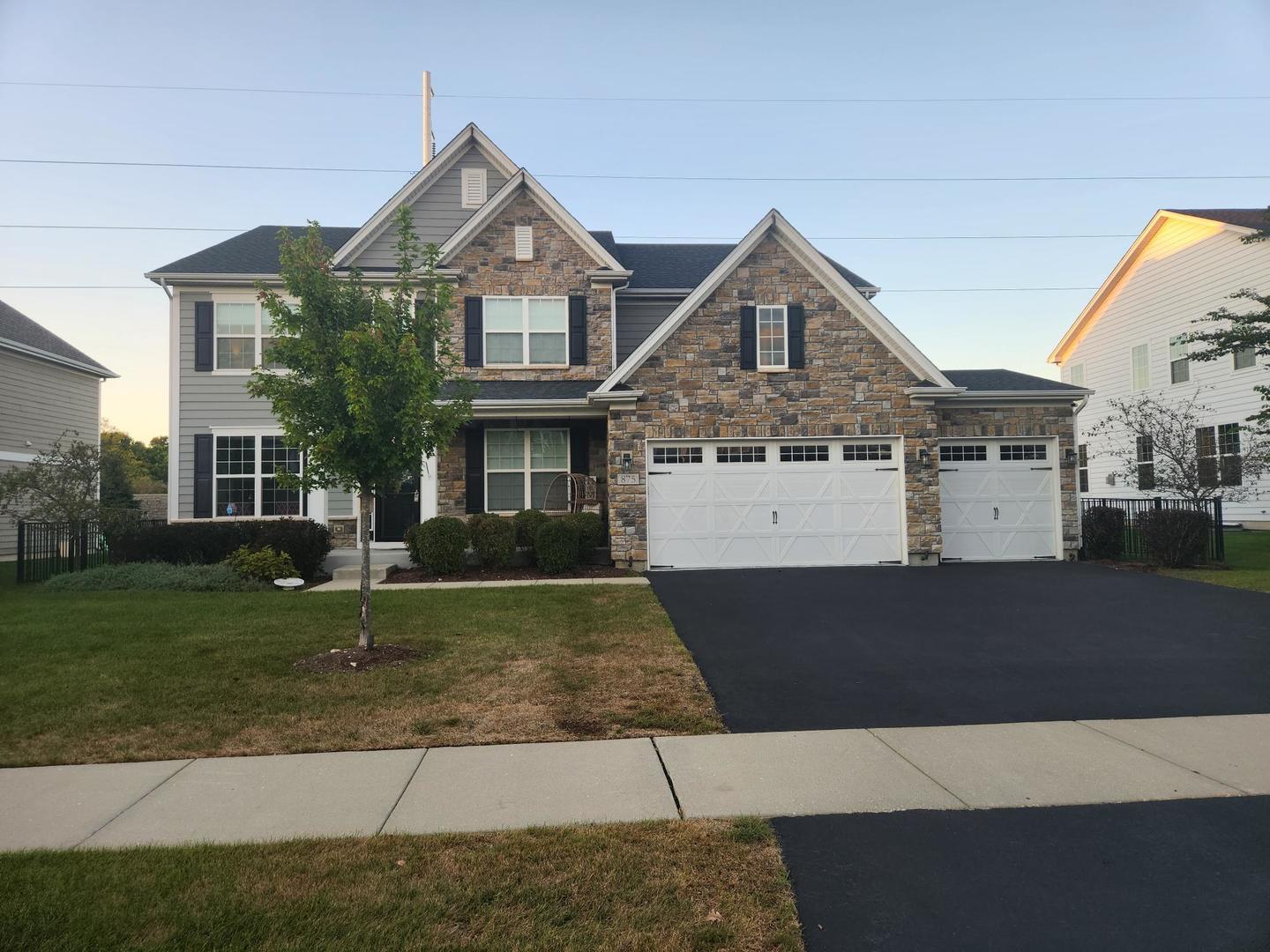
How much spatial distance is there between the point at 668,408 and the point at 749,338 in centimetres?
216

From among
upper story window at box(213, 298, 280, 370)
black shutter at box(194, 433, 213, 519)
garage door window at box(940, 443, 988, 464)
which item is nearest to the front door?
black shutter at box(194, 433, 213, 519)

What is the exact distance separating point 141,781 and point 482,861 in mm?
2770

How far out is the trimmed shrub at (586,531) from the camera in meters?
14.7

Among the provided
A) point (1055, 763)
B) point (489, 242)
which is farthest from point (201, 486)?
point (1055, 763)

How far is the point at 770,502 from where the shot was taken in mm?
14867

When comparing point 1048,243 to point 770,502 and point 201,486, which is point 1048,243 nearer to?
point 770,502

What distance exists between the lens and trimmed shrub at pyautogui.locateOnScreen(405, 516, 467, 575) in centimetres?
1432

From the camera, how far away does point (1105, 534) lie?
16.0m

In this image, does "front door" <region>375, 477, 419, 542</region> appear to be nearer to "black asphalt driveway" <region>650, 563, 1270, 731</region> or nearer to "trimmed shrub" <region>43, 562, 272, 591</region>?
"trimmed shrub" <region>43, 562, 272, 591</region>

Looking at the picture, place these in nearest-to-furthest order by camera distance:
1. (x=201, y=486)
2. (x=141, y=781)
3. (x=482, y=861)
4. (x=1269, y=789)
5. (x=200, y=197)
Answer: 1. (x=482, y=861)
2. (x=1269, y=789)
3. (x=141, y=781)
4. (x=201, y=486)
5. (x=200, y=197)

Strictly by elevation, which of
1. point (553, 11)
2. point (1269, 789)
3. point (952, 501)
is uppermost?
point (553, 11)

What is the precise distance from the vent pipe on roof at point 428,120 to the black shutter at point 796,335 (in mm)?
12455

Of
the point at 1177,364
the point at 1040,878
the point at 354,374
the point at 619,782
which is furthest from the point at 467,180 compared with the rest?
the point at 1177,364

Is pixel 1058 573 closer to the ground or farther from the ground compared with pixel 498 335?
closer to the ground
